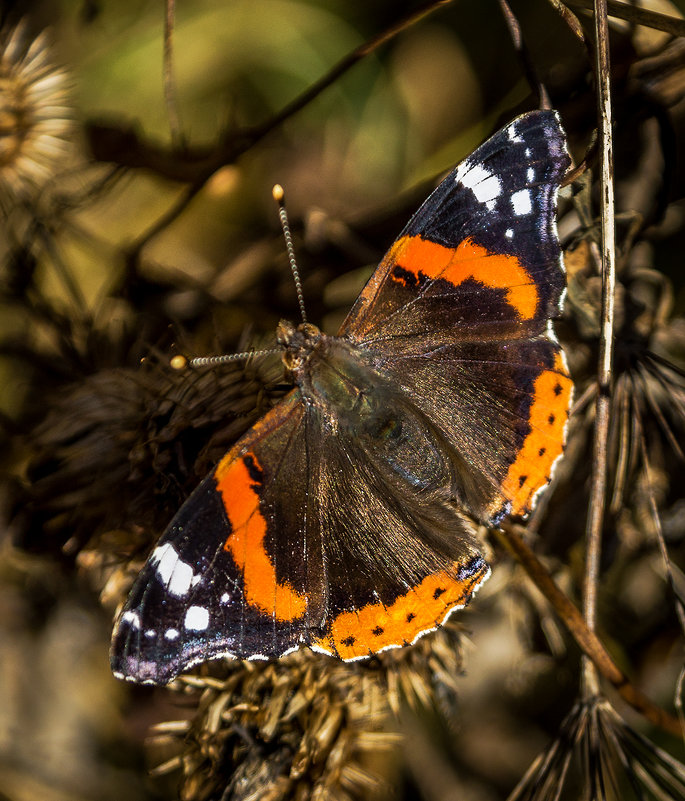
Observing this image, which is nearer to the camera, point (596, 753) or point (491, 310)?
point (596, 753)

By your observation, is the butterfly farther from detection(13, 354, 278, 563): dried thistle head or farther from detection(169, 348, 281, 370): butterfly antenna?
detection(13, 354, 278, 563): dried thistle head

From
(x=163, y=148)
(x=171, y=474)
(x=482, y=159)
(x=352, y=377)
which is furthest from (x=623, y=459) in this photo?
(x=163, y=148)

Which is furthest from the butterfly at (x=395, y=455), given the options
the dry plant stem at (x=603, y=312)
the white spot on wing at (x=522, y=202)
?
the dry plant stem at (x=603, y=312)

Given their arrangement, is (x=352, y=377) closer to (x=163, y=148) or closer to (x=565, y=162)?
(x=565, y=162)

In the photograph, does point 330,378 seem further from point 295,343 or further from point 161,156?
point 161,156

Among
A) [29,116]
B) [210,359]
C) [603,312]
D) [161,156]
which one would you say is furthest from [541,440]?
[29,116]

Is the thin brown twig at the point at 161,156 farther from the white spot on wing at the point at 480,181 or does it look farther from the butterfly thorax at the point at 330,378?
the white spot on wing at the point at 480,181
